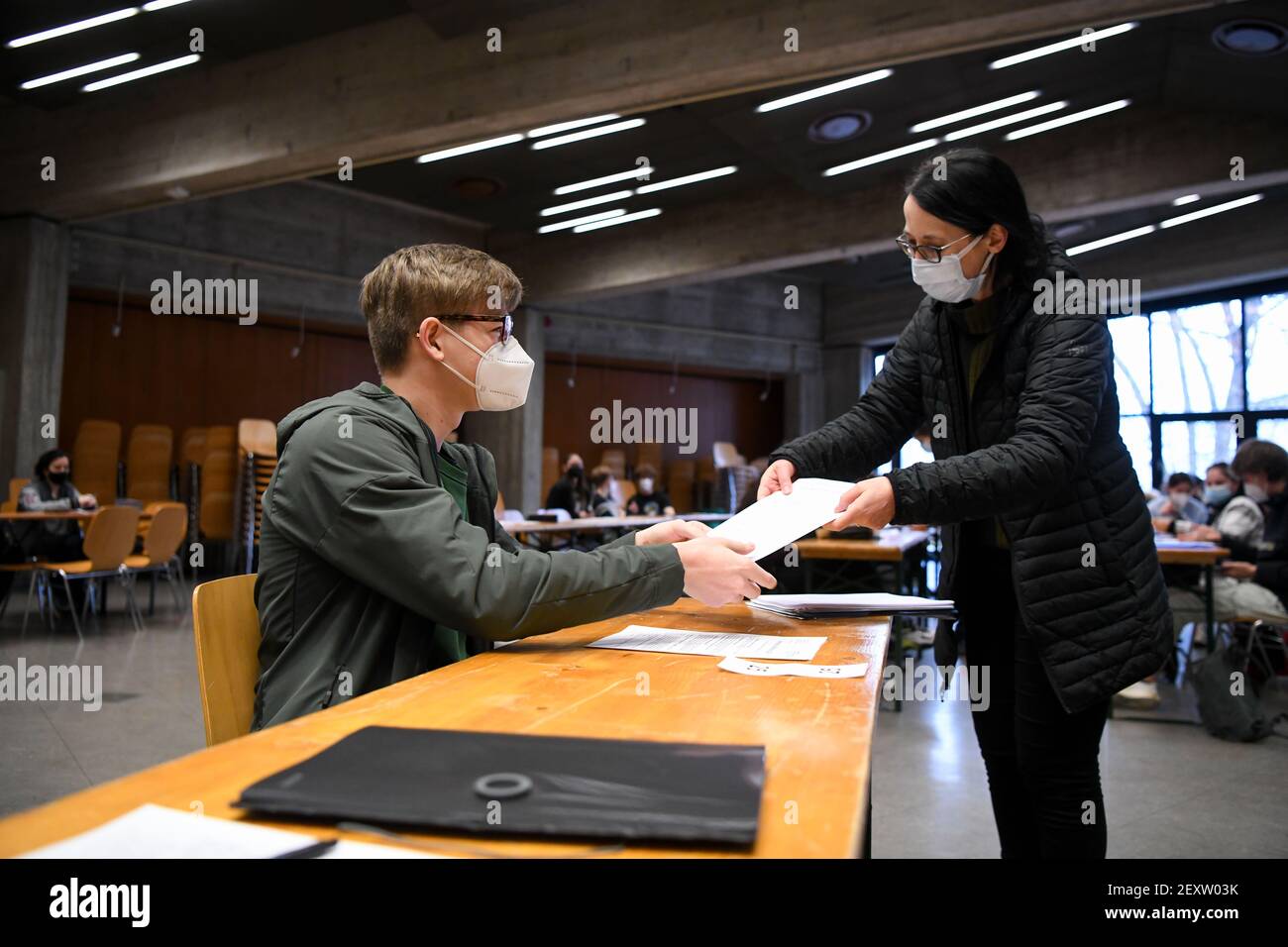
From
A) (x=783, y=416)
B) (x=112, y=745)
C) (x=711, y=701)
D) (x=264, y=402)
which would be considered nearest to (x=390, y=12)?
(x=112, y=745)

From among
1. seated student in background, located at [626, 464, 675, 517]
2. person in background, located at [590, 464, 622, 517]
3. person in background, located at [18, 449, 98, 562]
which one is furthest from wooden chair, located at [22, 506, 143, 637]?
seated student in background, located at [626, 464, 675, 517]

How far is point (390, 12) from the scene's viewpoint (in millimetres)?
6809

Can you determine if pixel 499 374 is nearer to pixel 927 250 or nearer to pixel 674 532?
pixel 674 532

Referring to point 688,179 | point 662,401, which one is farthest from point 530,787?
point 662,401

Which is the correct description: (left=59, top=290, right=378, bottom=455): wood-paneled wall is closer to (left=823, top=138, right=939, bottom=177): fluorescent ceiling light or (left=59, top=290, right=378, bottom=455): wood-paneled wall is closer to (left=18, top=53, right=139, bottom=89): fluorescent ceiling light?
(left=18, top=53, right=139, bottom=89): fluorescent ceiling light

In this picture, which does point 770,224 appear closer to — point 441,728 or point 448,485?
point 448,485

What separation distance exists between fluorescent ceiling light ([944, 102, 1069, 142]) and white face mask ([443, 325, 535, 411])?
29.2ft

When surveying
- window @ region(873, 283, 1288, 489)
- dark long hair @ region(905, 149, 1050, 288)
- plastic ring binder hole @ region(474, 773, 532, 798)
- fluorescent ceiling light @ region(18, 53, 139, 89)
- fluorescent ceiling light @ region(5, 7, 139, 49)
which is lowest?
plastic ring binder hole @ region(474, 773, 532, 798)

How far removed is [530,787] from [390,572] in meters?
0.59

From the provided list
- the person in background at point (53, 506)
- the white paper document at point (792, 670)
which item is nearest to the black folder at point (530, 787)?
the white paper document at point (792, 670)

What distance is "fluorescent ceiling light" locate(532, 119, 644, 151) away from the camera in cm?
844

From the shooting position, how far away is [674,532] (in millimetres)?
1479

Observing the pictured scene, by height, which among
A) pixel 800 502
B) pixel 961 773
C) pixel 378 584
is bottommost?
pixel 961 773

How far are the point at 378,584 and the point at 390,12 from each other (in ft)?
22.8
